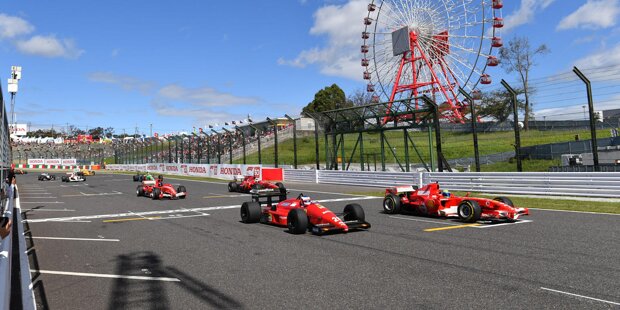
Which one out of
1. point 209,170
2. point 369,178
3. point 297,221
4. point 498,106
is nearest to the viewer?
point 297,221

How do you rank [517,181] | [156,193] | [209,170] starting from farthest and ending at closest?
[209,170]
[156,193]
[517,181]

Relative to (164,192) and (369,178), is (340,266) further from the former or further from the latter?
(369,178)

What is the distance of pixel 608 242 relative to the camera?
7375 millimetres

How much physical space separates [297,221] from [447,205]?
13.0 ft

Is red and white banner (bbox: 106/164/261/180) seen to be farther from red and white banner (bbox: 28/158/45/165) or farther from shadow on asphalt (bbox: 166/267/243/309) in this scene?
red and white banner (bbox: 28/158/45/165)

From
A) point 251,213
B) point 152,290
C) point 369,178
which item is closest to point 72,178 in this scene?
point 369,178

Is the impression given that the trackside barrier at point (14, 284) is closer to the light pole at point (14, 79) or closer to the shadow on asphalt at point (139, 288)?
the shadow on asphalt at point (139, 288)

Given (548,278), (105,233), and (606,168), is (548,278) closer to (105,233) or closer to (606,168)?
(105,233)

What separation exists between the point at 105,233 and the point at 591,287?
357 inches

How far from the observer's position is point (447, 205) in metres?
10.6

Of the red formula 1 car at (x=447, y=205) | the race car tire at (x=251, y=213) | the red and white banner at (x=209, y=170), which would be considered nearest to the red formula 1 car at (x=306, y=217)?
the race car tire at (x=251, y=213)

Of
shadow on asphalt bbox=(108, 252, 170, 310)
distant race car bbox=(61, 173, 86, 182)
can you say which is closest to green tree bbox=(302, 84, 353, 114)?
distant race car bbox=(61, 173, 86, 182)

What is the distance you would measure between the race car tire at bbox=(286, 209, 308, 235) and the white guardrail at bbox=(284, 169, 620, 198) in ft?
33.9

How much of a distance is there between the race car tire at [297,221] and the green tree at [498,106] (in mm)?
46752
